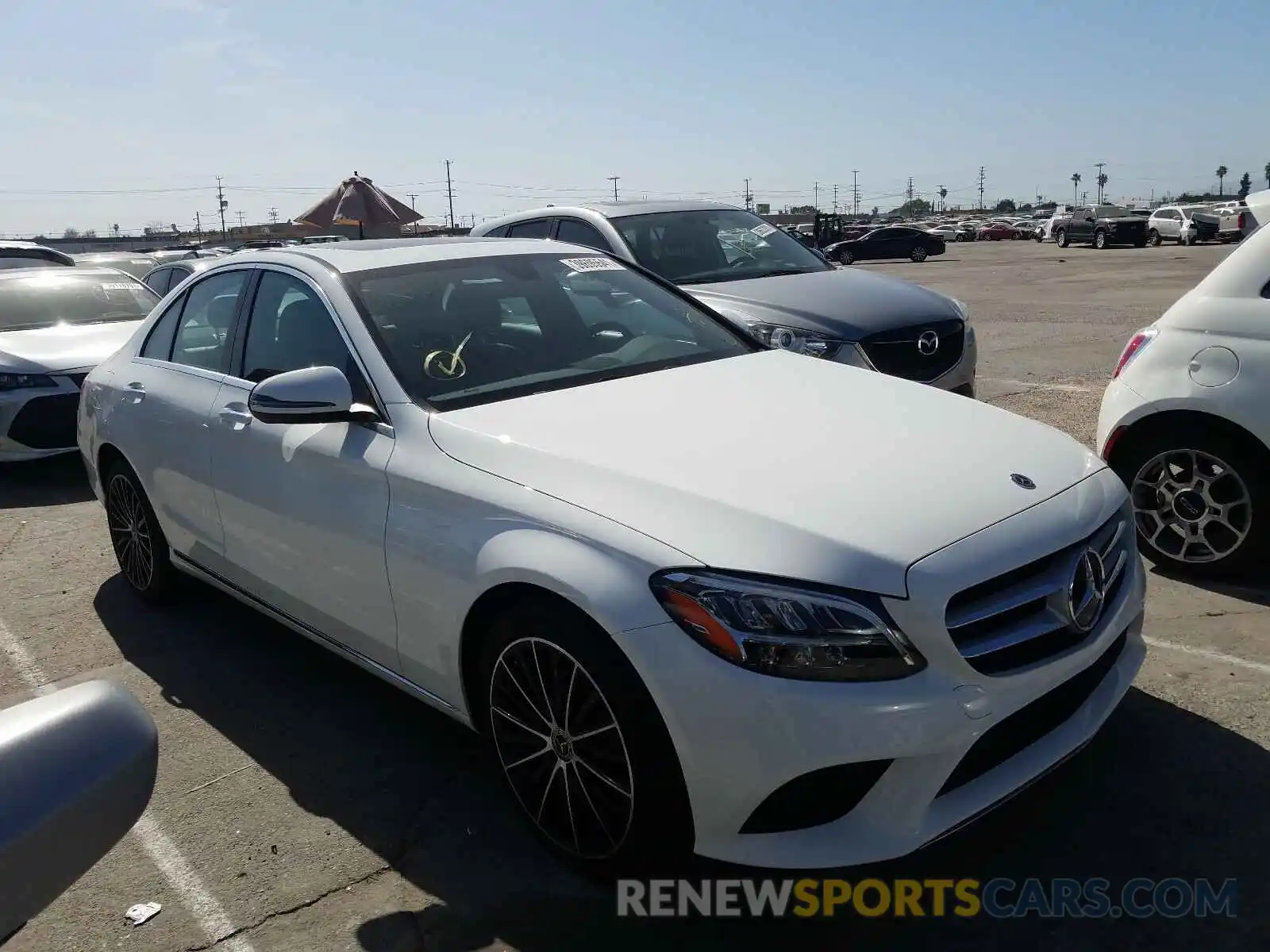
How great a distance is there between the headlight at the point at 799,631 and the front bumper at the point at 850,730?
0.03 metres

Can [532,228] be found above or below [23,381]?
above

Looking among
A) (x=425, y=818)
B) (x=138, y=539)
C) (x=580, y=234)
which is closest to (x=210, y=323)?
(x=138, y=539)

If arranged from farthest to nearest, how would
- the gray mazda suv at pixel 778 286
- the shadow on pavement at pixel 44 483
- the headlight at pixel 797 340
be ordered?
the shadow on pavement at pixel 44 483, the gray mazda suv at pixel 778 286, the headlight at pixel 797 340

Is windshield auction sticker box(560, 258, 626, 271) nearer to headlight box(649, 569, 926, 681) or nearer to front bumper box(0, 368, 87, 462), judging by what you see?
headlight box(649, 569, 926, 681)

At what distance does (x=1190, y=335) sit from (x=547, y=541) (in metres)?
3.33

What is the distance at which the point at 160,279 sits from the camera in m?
12.1

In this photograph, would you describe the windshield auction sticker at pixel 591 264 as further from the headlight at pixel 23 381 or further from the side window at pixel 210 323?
the headlight at pixel 23 381

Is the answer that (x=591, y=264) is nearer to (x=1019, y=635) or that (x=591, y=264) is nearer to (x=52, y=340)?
(x=1019, y=635)

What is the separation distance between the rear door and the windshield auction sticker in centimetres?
129

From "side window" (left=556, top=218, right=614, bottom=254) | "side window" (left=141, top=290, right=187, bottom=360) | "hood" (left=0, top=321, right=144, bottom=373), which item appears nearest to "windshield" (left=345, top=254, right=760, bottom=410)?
"side window" (left=141, top=290, right=187, bottom=360)

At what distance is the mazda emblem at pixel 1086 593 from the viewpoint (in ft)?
8.74

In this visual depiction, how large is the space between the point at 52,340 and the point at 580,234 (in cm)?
429

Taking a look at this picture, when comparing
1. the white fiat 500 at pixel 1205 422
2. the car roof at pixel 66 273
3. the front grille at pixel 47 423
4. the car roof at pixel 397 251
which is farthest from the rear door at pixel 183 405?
the car roof at pixel 66 273

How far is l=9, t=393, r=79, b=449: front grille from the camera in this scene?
773 cm
